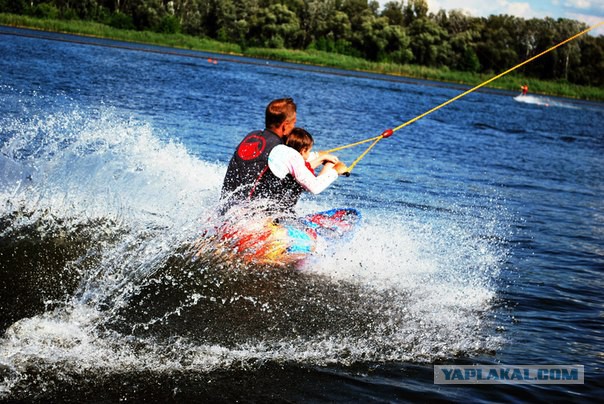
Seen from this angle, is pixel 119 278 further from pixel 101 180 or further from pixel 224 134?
pixel 224 134

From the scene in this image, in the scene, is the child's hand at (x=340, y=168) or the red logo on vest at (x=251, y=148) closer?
the red logo on vest at (x=251, y=148)

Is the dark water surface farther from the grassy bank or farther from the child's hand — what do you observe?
the grassy bank

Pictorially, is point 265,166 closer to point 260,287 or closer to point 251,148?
point 251,148

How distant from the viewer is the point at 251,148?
6.54 metres

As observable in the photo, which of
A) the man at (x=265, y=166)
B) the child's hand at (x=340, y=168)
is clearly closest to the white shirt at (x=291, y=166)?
the man at (x=265, y=166)

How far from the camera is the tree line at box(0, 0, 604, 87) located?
6881 cm

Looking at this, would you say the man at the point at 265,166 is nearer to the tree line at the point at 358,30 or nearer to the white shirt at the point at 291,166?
the white shirt at the point at 291,166

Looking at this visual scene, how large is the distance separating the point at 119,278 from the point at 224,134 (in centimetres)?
1053

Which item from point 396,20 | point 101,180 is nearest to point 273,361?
point 101,180

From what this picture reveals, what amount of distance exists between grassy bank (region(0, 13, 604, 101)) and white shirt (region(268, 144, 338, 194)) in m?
54.6

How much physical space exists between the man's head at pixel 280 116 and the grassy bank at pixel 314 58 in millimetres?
54365

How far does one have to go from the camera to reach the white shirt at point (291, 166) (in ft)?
21.2

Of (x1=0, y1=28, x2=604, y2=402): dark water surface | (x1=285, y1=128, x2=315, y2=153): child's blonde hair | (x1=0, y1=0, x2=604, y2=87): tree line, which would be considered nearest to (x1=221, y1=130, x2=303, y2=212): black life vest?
(x1=285, y1=128, x2=315, y2=153): child's blonde hair

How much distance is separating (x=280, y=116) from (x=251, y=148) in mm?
393
